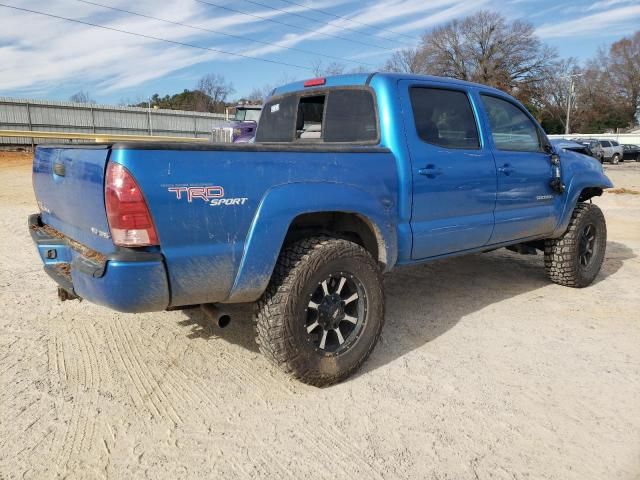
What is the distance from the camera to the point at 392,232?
350 centimetres

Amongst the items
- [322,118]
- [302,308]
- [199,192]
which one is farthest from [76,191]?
[322,118]

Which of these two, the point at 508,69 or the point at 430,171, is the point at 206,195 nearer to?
the point at 430,171

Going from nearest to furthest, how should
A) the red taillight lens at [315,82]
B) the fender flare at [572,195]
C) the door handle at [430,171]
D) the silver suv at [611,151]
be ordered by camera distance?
the door handle at [430,171]
the red taillight lens at [315,82]
the fender flare at [572,195]
the silver suv at [611,151]

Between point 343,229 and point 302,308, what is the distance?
78 centimetres

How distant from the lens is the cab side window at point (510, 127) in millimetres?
4469

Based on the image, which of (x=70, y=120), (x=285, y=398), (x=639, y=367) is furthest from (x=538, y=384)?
(x=70, y=120)

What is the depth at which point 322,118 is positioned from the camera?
13.8 feet

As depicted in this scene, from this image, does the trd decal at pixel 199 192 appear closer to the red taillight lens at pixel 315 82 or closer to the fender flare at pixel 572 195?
the red taillight lens at pixel 315 82

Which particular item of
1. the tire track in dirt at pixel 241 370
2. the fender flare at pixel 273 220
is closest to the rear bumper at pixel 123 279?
the fender flare at pixel 273 220

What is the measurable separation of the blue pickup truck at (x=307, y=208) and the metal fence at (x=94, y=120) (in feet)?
67.5

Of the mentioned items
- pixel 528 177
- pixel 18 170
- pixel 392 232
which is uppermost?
pixel 528 177

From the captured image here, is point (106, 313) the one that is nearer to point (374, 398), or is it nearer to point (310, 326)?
point (310, 326)

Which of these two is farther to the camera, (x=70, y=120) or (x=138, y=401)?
(x=70, y=120)

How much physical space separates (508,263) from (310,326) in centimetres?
429
